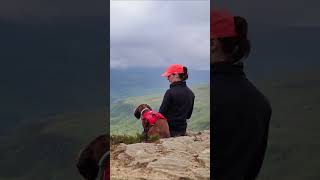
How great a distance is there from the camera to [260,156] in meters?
1.81

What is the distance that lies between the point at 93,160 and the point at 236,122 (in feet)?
2.41

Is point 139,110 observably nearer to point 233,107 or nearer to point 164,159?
point 164,159

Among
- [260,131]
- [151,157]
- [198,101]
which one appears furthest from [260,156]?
[198,101]

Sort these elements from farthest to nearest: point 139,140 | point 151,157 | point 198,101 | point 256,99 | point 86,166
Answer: point 198,101
point 139,140
point 151,157
point 86,166
point 256,99

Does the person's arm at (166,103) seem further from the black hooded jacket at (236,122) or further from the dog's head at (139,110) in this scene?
the black hooded jacket at (236,122)

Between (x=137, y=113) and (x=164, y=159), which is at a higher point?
(x=137, y=113)

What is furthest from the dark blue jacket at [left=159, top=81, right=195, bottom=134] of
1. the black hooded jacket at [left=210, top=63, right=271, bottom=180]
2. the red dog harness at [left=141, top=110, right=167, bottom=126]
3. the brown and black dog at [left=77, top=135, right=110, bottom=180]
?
the black hooded jacket at [left=210, top=63, right=271, bottom=180]

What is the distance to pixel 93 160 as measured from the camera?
2.10 meters

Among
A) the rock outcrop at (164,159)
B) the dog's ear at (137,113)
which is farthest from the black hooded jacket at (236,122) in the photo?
the dog's ear at (137,113)

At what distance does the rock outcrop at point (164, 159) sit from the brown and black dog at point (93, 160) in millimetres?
1548

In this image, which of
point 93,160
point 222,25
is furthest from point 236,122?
point 93,160

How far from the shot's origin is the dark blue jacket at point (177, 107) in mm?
4320

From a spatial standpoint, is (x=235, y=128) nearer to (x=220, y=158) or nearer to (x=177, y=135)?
(x=220, y=158)

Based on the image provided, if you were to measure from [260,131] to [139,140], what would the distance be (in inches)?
102
